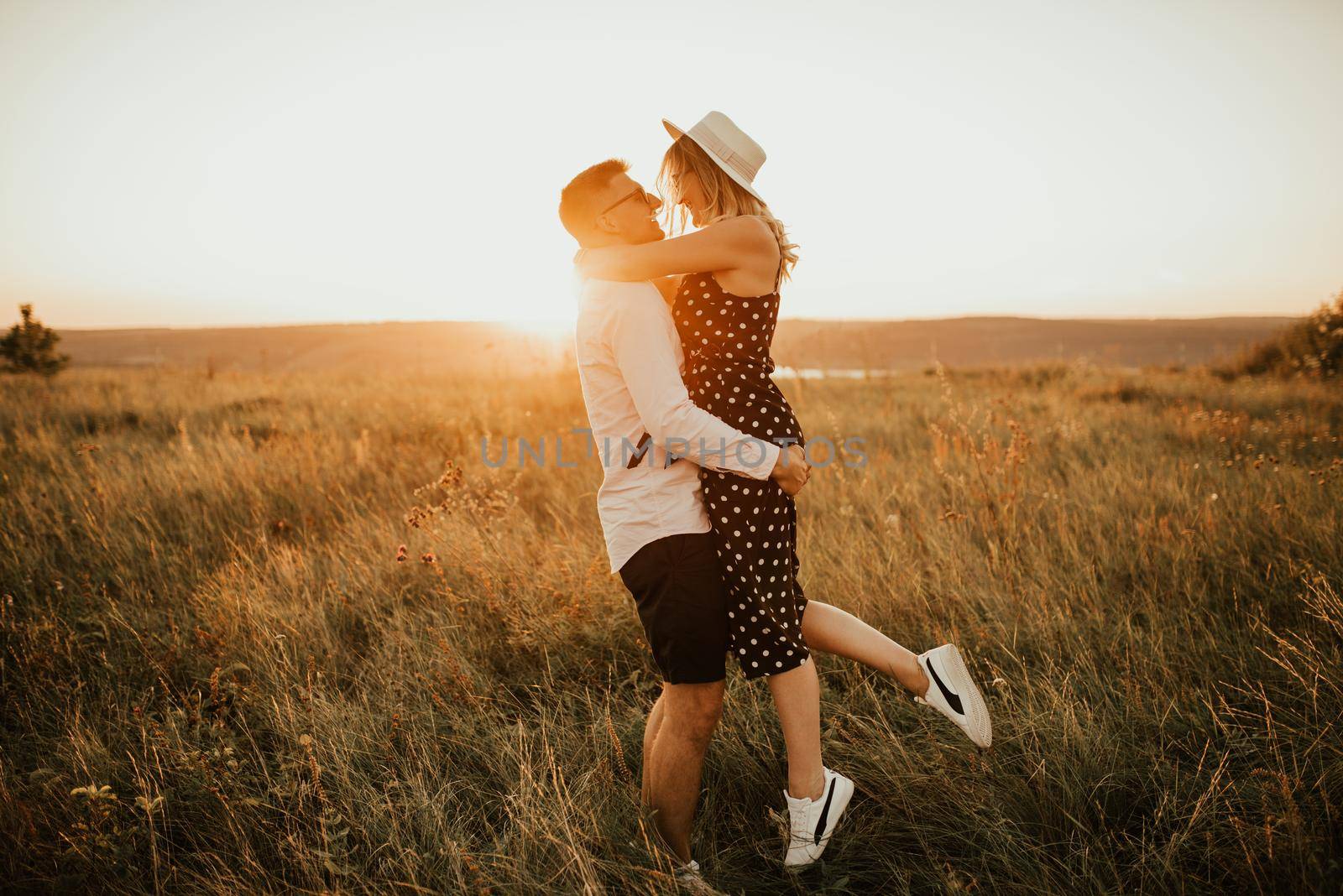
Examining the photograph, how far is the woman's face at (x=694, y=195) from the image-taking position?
6.20 ft

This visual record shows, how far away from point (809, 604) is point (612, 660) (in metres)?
1.09

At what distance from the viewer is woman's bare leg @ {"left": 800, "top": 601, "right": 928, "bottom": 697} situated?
207cm

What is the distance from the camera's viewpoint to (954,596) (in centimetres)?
300

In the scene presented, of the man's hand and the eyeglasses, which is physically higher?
the eyeglasses

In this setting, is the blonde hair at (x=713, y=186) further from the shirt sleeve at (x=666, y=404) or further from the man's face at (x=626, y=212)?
the shirt sleeve at (x=666, y=404)

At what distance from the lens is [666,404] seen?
1.61 m

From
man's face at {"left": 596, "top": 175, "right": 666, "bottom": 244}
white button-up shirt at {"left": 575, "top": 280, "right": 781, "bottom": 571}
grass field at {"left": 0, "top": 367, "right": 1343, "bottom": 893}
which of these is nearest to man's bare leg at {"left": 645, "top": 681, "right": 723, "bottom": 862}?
grass field at {"left": 0, "top": 367, "right": 1343, "bottom": 893}

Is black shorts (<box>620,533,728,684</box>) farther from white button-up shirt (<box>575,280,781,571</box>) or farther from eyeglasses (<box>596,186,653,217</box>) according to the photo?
eyeglasses (<box>596,186,653,217</box>)

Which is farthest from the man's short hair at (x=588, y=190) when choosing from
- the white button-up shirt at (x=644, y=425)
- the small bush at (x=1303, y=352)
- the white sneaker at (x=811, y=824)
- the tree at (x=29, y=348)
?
the tree at (x=29, y=348)

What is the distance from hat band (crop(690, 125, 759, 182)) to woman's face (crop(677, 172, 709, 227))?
0.29 ft

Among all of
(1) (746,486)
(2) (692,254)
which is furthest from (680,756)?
(2) (692,254)

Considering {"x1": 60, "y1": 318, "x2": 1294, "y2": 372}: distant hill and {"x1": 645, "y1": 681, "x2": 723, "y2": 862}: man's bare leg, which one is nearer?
{"x1": 645, "y1": 681, "x2": 723, "y2": 862}: man's bare leg

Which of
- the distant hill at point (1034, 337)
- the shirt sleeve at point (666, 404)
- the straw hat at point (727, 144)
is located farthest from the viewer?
the distant hill at point (1034, 337)

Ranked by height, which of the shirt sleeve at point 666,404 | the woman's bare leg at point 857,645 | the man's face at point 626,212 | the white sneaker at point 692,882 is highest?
the man's face at point 626,212
